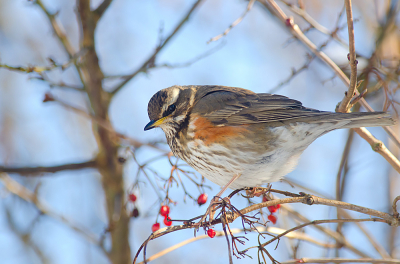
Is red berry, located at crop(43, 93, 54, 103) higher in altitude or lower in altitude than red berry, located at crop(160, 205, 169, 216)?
higher

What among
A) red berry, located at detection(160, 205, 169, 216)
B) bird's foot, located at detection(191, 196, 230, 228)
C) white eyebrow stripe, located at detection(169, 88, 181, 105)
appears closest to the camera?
bird's foot, located at detection(191, 196, 230, 228)

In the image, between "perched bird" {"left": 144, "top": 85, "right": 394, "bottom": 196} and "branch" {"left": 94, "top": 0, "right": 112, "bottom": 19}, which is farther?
"branch" {"left": 94, "top": 0, "right": 112, "bottom": 19}

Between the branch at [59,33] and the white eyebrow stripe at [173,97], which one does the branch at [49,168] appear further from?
the branch at [59,33]

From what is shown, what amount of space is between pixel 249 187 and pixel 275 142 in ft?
1.81

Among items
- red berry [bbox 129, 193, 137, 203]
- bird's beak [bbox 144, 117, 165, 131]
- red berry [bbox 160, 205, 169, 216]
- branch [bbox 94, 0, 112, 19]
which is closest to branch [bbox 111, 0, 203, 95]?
bird's beak [bbox 144, 117, 165, 131]

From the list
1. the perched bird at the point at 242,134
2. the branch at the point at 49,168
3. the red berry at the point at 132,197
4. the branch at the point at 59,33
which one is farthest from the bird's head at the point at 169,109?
the branch at the point at 59,33

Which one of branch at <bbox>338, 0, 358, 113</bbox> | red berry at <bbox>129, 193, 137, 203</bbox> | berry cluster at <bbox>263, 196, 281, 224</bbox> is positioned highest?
branch at <bbox>338, 0, 358, 113</bbox>

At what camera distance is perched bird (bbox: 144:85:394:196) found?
360 cm

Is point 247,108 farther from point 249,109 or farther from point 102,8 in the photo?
point 102,8

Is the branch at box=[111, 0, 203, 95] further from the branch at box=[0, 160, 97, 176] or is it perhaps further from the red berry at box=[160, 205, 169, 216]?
the red berry at box=[160, 205, 169, 216]

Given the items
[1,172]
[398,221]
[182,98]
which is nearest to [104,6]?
[182,98]

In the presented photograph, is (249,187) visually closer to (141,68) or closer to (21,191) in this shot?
(141,68)

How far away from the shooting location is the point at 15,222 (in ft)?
15.9

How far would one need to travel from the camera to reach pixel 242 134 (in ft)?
12.3
